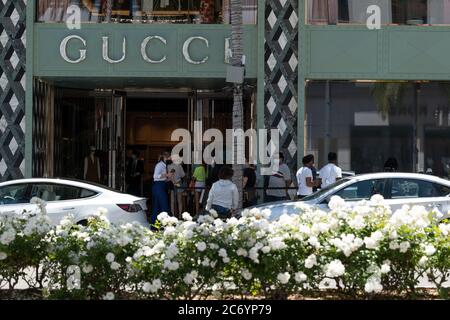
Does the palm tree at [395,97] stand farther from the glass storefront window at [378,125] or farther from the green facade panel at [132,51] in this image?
the green facade panel at [132,51]

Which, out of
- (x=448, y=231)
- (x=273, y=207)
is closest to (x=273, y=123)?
(x=273, y=207)

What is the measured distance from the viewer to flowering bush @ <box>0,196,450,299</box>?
859cm

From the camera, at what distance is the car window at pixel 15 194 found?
52.0ft

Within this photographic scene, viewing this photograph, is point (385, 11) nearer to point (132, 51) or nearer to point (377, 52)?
point (377, 52)

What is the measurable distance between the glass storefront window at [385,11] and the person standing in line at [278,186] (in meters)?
3.88

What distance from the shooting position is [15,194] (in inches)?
627

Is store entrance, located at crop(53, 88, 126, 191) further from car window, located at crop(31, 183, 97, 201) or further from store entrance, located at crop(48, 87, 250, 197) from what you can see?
car window, located at crop(31, 183, 97, 201)

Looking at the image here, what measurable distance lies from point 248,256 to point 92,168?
1502 cm

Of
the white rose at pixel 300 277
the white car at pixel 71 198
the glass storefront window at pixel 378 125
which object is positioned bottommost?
the white rose at pixel 300 277

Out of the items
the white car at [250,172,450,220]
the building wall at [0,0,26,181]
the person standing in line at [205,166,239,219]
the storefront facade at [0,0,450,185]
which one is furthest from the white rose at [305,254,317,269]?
the building wall at [0,0,26,181]

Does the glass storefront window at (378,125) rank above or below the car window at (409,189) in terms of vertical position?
above

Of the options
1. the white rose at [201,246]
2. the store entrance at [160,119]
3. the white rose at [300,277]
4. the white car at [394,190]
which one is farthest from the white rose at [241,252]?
the store entrance at [160,119]

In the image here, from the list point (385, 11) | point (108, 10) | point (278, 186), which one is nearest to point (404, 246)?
point (278, 186)

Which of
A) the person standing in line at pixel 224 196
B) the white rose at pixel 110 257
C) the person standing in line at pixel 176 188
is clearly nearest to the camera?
the white rose at pixel 110 257
